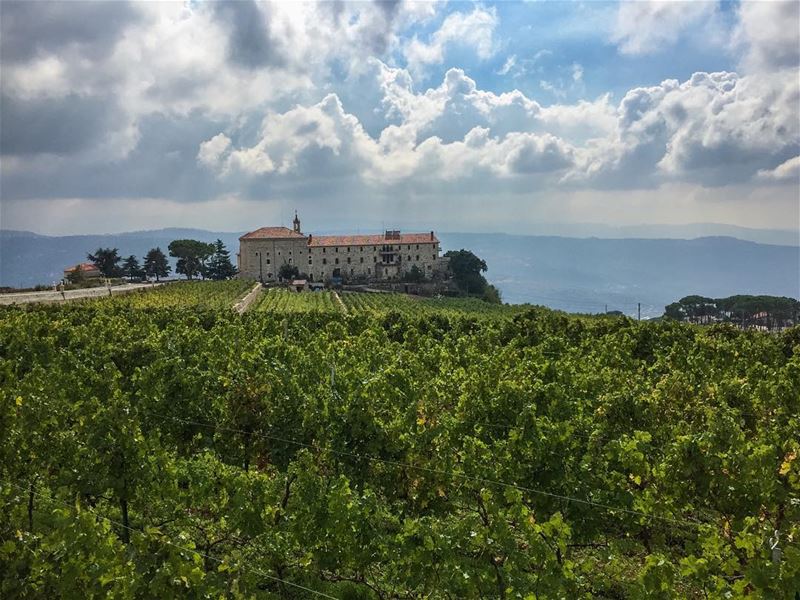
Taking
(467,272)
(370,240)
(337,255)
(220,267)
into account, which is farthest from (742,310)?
(220,267)

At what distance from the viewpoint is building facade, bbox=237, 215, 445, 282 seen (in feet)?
389

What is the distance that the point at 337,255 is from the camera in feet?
395

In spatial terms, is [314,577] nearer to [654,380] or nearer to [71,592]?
[71,592]

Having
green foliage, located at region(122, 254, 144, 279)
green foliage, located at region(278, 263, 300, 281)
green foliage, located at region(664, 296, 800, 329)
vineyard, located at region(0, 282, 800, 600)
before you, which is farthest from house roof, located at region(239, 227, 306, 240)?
vineyard, located at region(0, 282, 800, 600)

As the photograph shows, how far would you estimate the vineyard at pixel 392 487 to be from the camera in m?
7.47

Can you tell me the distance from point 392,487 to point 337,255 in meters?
110

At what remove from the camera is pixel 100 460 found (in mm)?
10203

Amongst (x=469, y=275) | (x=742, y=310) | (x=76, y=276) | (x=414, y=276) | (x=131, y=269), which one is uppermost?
(x=131, y=269)

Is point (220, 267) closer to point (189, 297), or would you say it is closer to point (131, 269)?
point (131, 269)

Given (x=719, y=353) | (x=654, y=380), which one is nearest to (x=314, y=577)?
(x=654, y=380)

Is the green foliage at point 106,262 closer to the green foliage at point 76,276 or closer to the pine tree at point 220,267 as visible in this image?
the green foliage at point 76,276

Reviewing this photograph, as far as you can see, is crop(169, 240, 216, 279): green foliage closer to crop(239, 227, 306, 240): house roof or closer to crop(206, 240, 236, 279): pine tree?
crop(206, 240, 236, 279): pine tree

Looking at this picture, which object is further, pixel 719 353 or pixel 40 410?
pixel 719 353

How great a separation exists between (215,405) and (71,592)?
7550 millimetres
